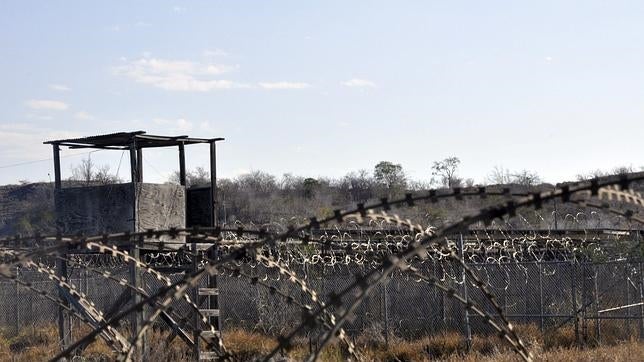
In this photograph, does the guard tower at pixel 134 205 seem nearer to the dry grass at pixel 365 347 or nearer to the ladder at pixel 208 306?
the ladder at pixel 208 306

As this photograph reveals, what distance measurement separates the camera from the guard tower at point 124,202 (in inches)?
639

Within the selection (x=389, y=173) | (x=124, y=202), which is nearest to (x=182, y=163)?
(x=124, y=202)

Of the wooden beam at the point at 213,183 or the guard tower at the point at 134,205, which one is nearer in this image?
the guard tower at the point at 134,205

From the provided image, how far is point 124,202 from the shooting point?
16250mm

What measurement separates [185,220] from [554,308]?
7.90 m

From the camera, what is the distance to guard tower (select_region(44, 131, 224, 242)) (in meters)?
16.2

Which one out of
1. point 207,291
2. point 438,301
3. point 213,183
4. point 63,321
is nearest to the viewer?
point 207,291

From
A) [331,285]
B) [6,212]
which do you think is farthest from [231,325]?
[6,212]

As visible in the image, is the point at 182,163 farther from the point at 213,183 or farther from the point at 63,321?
the point at 63,321

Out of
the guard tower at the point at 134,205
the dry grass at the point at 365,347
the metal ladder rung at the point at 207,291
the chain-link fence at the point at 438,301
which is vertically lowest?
the dry grass at the point at 365,347

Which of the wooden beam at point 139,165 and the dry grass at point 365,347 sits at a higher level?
the wooden beam at point 139,165

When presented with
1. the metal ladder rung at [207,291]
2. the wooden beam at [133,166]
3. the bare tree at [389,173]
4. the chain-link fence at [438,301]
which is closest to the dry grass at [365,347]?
the chain-link fence at [438,301]

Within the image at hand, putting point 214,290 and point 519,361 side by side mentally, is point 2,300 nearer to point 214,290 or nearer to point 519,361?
point 214,290

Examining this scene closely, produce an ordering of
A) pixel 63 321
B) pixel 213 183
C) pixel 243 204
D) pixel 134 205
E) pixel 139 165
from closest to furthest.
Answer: pixel 134 205 → pixel 139 165 → pixel 213 183 → pixel 63 321 → pixel 243 204
